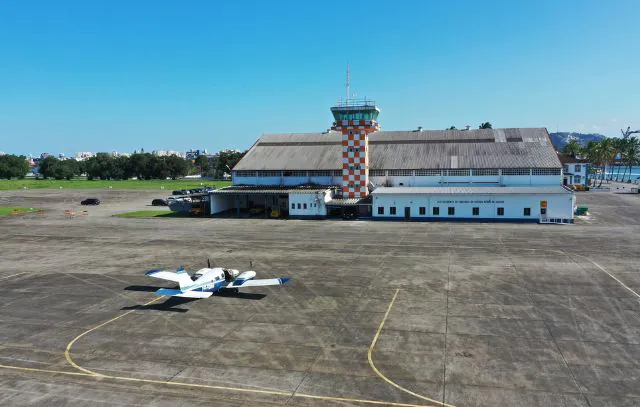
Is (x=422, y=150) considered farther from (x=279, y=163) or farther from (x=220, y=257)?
(x=220, y=257)

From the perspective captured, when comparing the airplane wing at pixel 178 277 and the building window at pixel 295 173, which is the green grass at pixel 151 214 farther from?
the airplane wing at pixel 178 277

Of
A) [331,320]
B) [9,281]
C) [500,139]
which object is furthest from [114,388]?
[500,139]

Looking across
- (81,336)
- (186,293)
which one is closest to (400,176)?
(186,293)

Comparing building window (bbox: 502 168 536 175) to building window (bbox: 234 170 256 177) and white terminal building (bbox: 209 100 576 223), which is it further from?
building window (bbox: 234 170 256 177)

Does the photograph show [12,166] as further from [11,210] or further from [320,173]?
[320,173]

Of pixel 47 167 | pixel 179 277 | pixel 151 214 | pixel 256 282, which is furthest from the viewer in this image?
pixel 47 167
